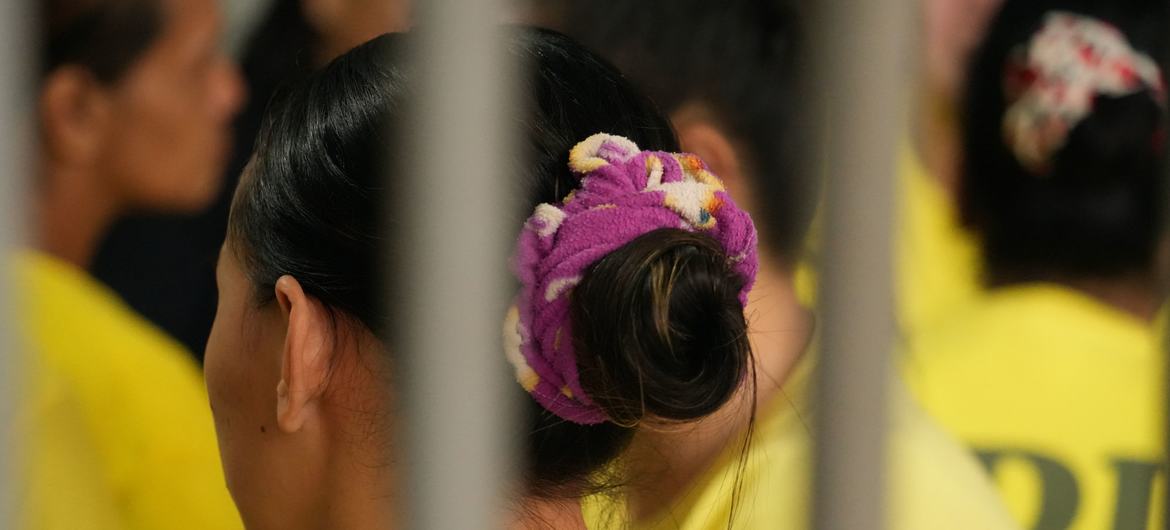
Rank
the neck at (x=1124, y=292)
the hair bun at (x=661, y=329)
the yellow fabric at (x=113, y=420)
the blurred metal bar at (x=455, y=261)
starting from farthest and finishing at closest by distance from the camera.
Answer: the neck at (x=1124, y=292), the yellow fabric at (x=113, y=420), the hair bun at (x=661, y=329), the blurred metal bar at (x=455, y=261)

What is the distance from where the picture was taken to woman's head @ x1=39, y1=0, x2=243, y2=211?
1.01 metres

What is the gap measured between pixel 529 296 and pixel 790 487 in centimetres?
36

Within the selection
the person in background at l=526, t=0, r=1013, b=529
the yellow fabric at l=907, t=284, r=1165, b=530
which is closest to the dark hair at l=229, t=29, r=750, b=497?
the person in background at l=526, t=0, r=1013, b=529

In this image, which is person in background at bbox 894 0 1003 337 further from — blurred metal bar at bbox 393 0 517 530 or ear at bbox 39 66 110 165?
blurred metal bar at bbox 393 0 517 530

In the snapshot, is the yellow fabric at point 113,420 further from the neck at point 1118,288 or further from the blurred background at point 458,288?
the neck at point 1118,288

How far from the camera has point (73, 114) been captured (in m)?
1.02

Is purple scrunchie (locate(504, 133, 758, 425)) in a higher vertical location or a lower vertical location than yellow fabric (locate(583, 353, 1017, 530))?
higher

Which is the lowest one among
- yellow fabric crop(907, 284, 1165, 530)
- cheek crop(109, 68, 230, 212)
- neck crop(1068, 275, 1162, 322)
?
yellow fabric crop(907, 284, 1165, 530)

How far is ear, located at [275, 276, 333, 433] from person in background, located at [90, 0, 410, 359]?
167 millimetres

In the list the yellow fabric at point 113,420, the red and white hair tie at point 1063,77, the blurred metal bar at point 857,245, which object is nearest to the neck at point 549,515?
the yellow fabric at point 113,420

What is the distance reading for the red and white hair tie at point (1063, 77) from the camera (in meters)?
1.86

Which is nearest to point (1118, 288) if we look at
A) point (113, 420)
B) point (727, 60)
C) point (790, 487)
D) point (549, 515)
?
point (727, 60)

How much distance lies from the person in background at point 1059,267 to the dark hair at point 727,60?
0.47 m

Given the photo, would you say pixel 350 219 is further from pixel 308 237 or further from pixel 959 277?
pixel 959 277
